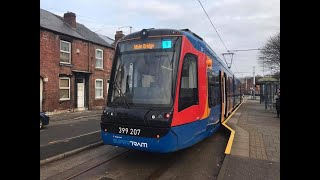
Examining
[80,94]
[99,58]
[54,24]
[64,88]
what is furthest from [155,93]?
[99,58]

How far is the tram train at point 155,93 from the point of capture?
19.7 feet

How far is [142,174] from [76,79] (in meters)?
17.4

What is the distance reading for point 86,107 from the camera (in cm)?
2362

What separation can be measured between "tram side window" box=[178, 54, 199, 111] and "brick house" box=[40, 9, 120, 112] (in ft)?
47.3

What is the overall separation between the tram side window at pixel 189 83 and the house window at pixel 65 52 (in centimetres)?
1572

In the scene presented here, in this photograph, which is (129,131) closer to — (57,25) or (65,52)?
(65,52)

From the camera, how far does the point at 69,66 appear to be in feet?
69.5

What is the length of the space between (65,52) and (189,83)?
16.4m

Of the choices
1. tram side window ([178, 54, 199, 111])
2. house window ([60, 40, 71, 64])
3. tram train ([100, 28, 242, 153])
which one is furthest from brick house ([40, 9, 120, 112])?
tram side window ([178, 54, 199, 111])

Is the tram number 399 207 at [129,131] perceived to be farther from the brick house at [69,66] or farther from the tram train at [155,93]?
the brick house at [69,66]
